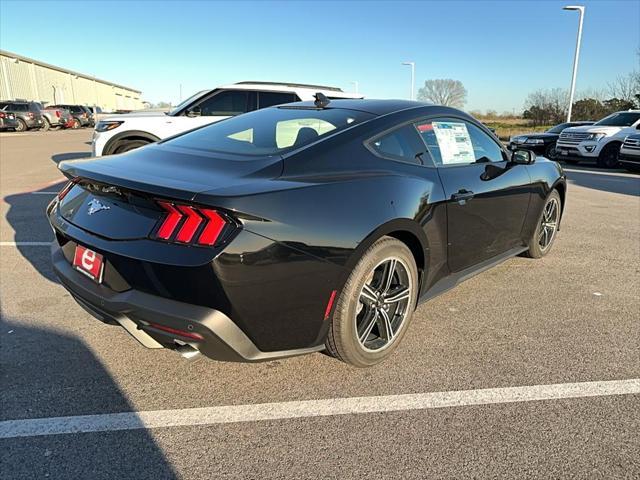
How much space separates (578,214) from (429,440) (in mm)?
6464

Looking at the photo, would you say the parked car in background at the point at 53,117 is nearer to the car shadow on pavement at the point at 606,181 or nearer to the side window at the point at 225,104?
the side window at the point at 225,104

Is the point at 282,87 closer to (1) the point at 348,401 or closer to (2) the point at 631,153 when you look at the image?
(1) the point at 348,401

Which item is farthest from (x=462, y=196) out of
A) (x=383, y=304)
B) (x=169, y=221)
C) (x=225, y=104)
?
(x=225, y=104)

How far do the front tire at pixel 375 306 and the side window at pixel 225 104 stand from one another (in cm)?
653

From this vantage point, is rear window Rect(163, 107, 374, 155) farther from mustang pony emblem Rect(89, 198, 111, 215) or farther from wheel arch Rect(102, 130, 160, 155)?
wheel arch Rect(102, 130, 160, 155)

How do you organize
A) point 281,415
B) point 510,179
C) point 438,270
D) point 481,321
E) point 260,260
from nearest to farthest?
point 260,260
point 281,415
point 438,270
point 481,321
point 510,179

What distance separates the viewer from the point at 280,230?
7.13 ft

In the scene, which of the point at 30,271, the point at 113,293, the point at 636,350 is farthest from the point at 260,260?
the point at 30,271

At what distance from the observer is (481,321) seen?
3.54 m

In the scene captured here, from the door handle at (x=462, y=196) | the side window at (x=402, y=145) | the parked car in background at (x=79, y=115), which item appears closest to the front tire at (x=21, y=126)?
the parked car in background at (x=79, y=115)

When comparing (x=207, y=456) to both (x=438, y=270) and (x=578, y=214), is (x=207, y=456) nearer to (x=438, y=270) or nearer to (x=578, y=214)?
(x=438, y=270)

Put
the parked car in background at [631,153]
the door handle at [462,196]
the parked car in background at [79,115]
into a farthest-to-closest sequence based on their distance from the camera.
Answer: the parked car in background at [79,115] → the parked car in background at [631,153] → the door handle at [462,196]

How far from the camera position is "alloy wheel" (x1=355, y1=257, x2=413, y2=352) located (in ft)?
9.11

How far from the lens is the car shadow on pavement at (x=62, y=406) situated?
2.06 m
